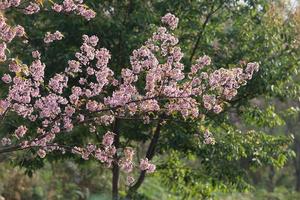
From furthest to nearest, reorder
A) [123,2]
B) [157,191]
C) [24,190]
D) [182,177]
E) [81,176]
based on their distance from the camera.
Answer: [157,191] < [81,176] < [24,190] < [182,177] < [123,2]

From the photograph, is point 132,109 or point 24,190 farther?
point 24,190

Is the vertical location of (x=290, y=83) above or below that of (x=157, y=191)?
above

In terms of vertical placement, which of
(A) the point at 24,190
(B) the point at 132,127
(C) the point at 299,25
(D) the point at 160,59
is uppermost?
(C) the point at 299,25

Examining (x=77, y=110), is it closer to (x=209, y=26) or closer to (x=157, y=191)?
(x=209, y=26)

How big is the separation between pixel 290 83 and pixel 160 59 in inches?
122

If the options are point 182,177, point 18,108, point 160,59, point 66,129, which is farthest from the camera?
point 182,177

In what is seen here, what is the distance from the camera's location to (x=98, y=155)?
5.03 metres

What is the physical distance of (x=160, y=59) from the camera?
6.40 m

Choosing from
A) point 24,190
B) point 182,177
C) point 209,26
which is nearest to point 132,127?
point 182,177

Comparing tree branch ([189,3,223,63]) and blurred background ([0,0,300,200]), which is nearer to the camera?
blurred background ([0,0,300,200])

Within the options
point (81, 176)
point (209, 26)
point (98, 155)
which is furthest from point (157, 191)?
point (98, 155)

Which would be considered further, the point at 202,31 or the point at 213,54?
the point at 213,54

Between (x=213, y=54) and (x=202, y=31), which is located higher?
(x=202, y=31)

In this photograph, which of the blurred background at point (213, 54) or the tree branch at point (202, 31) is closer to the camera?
the blurred background at point (213, 54)
